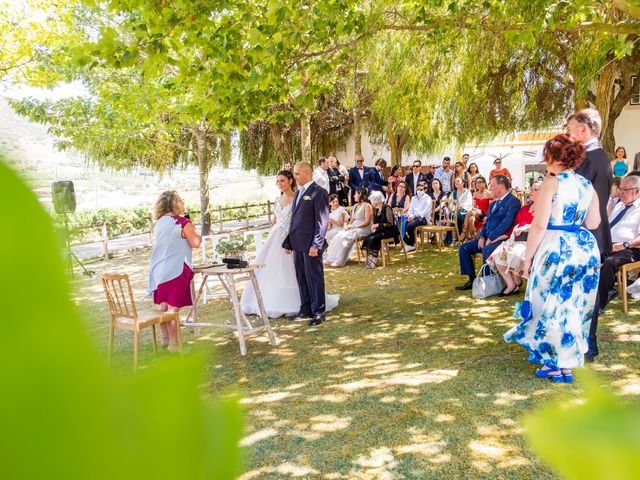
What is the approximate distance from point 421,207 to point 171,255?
7.89m

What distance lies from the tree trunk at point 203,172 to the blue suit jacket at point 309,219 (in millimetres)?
11114

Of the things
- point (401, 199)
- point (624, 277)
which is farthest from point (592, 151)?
point (401, 199)

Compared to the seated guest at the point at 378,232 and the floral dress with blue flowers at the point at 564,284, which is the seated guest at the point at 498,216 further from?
the floral dress with blue flowers at the point at 564,284

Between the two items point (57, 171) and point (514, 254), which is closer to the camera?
point (57, 171)

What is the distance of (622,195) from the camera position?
6.84 metres

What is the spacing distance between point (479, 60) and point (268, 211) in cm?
1199

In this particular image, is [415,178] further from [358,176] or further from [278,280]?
[278,280]

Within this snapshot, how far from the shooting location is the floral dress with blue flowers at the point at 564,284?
14.4ft

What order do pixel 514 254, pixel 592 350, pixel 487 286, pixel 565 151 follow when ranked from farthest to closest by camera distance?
1. pixel 487 286
2. pixel 514 254
3. pixel 592 350
4. pixel 565 151

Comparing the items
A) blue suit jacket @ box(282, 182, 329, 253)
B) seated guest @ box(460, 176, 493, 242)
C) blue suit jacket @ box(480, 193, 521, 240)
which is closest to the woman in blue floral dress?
blue suit jacket @ box(282, 182, 329, 253)

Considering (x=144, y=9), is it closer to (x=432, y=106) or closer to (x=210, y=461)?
(x=210, y=461)

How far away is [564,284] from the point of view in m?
4.61

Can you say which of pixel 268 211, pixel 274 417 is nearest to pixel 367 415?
pixel 274 417

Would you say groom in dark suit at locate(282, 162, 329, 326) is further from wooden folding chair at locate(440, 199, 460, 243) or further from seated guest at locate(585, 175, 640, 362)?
wooden folding chair at locate(440, 199, 460, 243)
